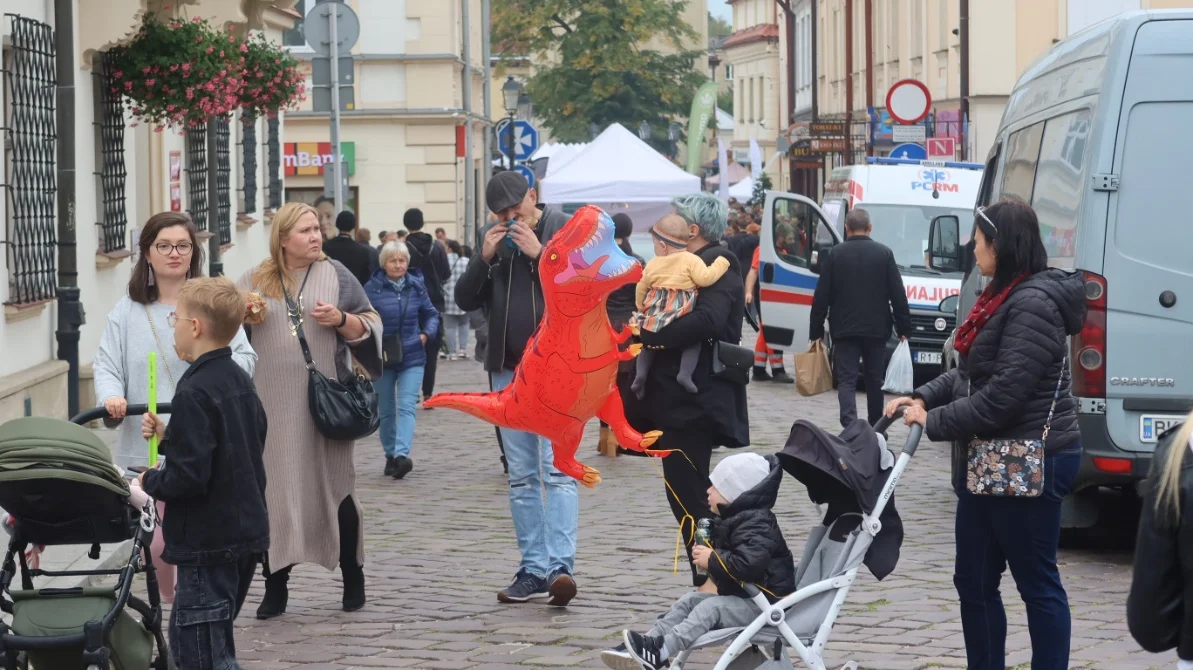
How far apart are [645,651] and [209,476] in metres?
1.58

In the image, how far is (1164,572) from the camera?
3838mm

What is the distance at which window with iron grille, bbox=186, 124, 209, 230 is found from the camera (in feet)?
63.5

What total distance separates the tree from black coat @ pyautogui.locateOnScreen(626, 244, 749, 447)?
174ft

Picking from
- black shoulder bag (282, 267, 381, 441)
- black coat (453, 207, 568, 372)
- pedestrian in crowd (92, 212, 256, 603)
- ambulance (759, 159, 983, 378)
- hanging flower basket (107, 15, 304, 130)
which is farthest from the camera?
ambulance (759, 159, 983, 378)

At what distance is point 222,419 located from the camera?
5.70m

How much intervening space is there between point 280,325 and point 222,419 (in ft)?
5.88

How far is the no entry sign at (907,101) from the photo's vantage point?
82.3ft

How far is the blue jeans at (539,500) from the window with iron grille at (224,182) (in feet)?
45.6

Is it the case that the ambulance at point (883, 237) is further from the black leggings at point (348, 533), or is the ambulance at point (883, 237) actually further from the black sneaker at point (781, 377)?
the black leggings at point (348, 533)

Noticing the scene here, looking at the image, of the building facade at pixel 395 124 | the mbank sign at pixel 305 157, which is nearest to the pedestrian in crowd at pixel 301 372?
the building facade at pixel 395 124

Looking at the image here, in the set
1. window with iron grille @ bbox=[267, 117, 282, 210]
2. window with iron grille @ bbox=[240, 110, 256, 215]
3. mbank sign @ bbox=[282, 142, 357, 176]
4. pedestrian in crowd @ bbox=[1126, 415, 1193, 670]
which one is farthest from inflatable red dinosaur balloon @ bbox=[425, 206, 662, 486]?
mbank sign @ bbox=[282, 142, 357, 176]

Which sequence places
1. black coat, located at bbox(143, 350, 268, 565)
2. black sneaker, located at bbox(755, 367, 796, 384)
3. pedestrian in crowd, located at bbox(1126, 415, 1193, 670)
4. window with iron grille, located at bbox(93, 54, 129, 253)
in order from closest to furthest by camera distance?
pedestrian in crowd, located at bbox(1126, 415, 1193, 670)
black coat, located at bbox(143, 350, 268, 565)
window with iron grille, located at bbox(93, 54, 129, 253)
black sneaker, located at bbox(755, 367, 796, 384)

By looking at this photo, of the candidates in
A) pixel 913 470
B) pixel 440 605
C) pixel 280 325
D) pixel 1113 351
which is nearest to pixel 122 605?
pixel 280 325

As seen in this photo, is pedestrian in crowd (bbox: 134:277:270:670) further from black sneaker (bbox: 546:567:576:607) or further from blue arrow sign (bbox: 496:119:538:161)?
blue arrow sign (bbox: 496:119:538:161)
